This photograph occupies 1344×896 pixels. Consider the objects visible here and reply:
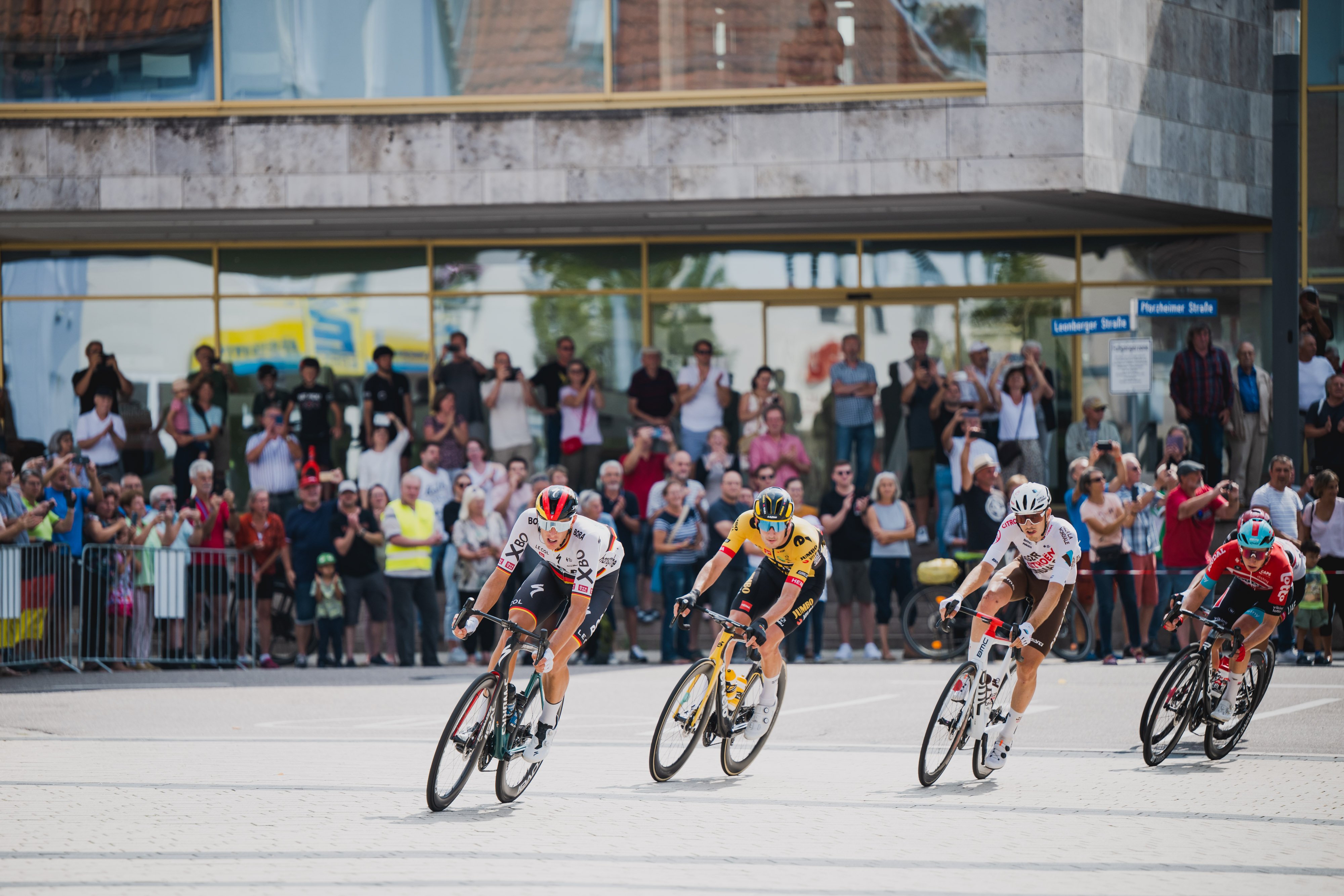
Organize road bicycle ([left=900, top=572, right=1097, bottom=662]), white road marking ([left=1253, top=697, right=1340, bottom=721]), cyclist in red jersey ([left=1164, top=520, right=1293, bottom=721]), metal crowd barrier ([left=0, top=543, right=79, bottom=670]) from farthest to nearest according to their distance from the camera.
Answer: road bicycle ([left=900, top=572, right=1097, bottom=662]) < metal crowd barrier ([left=0, top=543, right=79, bottom=670]) < white road marking ([left=1253, top=697, right=1340, bottom=721]) < cyclist in red jersey ([left=1164, top=520, right=1293, bottom=721])

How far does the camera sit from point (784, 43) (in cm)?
1939

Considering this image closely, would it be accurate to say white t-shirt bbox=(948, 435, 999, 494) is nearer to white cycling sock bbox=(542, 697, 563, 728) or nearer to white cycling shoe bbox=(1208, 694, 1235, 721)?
white cycling shoe bbox=(1208, 694, 1235, 721)

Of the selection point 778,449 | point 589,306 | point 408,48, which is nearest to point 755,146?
point 778,449

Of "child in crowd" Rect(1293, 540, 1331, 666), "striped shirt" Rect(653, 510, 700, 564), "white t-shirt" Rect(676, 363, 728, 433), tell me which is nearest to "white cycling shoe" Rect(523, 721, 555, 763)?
"striped shirt" Rect(653, 510, 700, 564)

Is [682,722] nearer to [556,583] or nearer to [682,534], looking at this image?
[556,583]

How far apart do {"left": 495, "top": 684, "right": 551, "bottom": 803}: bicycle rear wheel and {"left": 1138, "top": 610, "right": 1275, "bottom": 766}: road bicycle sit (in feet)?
13.6

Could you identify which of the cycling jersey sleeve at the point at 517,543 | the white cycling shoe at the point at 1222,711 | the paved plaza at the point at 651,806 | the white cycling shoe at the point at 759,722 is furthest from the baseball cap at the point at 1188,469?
the cycling jersey sleeve at the point at 517,543

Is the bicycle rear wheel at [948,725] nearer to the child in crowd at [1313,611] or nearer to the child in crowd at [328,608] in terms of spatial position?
the child in crowd at [1313,611]

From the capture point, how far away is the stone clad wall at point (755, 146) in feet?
61.2

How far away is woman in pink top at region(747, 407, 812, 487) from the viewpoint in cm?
1844

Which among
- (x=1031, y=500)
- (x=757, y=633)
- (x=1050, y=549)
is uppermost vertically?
(x=1031, y=500)

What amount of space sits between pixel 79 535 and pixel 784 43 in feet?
32.3

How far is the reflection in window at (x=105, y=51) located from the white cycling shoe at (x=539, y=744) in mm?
12769

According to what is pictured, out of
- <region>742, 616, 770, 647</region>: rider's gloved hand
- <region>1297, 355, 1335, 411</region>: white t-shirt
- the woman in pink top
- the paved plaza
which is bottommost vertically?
the paved plaza
